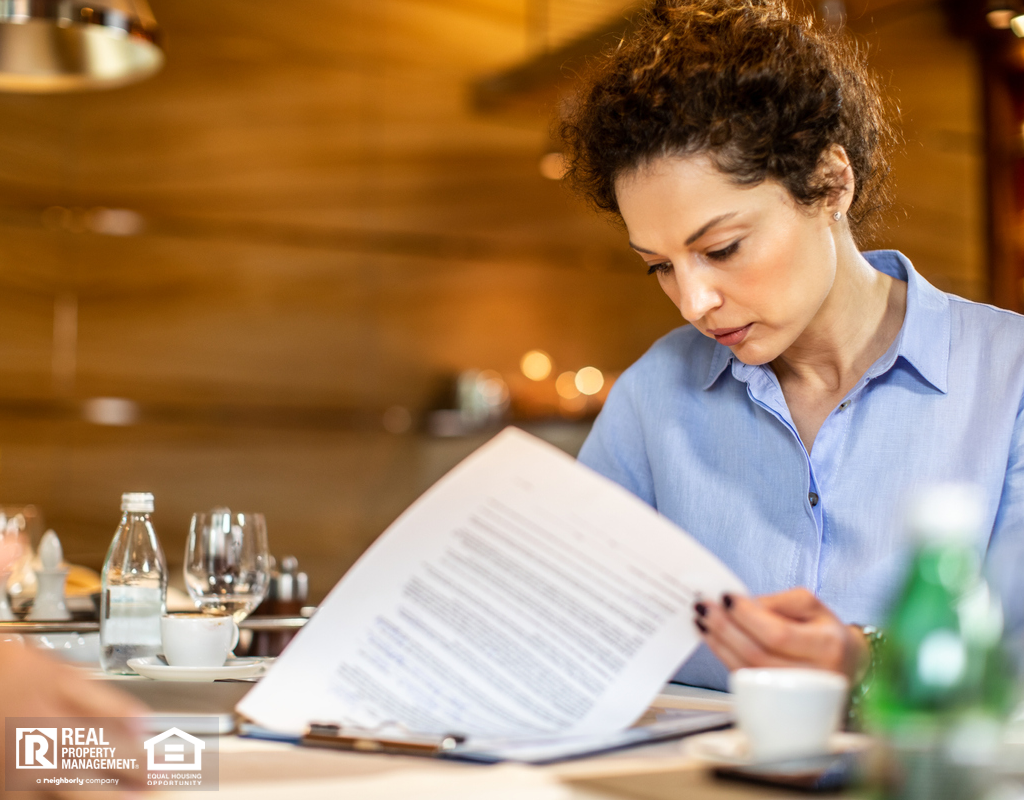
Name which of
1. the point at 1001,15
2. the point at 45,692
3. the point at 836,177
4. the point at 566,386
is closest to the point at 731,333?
the point at 836,177

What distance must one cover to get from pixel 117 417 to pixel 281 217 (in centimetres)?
92

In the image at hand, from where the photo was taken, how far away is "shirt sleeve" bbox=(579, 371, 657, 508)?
1562 mm

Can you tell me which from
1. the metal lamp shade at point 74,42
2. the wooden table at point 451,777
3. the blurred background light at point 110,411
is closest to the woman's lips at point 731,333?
the wooden table at point 451,777

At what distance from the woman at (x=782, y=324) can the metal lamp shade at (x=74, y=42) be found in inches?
35.5

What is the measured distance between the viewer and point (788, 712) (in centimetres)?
68

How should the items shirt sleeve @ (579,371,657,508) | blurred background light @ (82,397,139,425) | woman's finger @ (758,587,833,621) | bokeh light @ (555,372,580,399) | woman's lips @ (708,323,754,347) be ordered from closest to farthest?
woman's finger @ (758,587,833,621) → woman's lips @ (708,323,754,347) → shirt sleeve @ (579,371,657,508) → blurred background light @ (82,397,139,425) → bokeh light @ (555,372,580,399)

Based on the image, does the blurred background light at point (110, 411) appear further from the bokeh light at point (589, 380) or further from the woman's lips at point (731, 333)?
the woman's lips at point (731, 333)

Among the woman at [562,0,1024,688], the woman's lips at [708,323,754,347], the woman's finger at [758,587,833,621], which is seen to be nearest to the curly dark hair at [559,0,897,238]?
the woman at [562,0,1024,688]

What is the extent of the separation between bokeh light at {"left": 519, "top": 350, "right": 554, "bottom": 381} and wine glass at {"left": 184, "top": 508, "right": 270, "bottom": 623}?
10.7 ft

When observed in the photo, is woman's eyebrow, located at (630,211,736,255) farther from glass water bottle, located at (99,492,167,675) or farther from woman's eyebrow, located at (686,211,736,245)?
glass water bottle, located at (99,492,167,675)

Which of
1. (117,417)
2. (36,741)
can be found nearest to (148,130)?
(117,417)

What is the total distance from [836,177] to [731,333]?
0.23m

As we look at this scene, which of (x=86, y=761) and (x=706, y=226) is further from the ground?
(x=706, y=226)

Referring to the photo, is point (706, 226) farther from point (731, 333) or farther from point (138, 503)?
point (138, 503)
